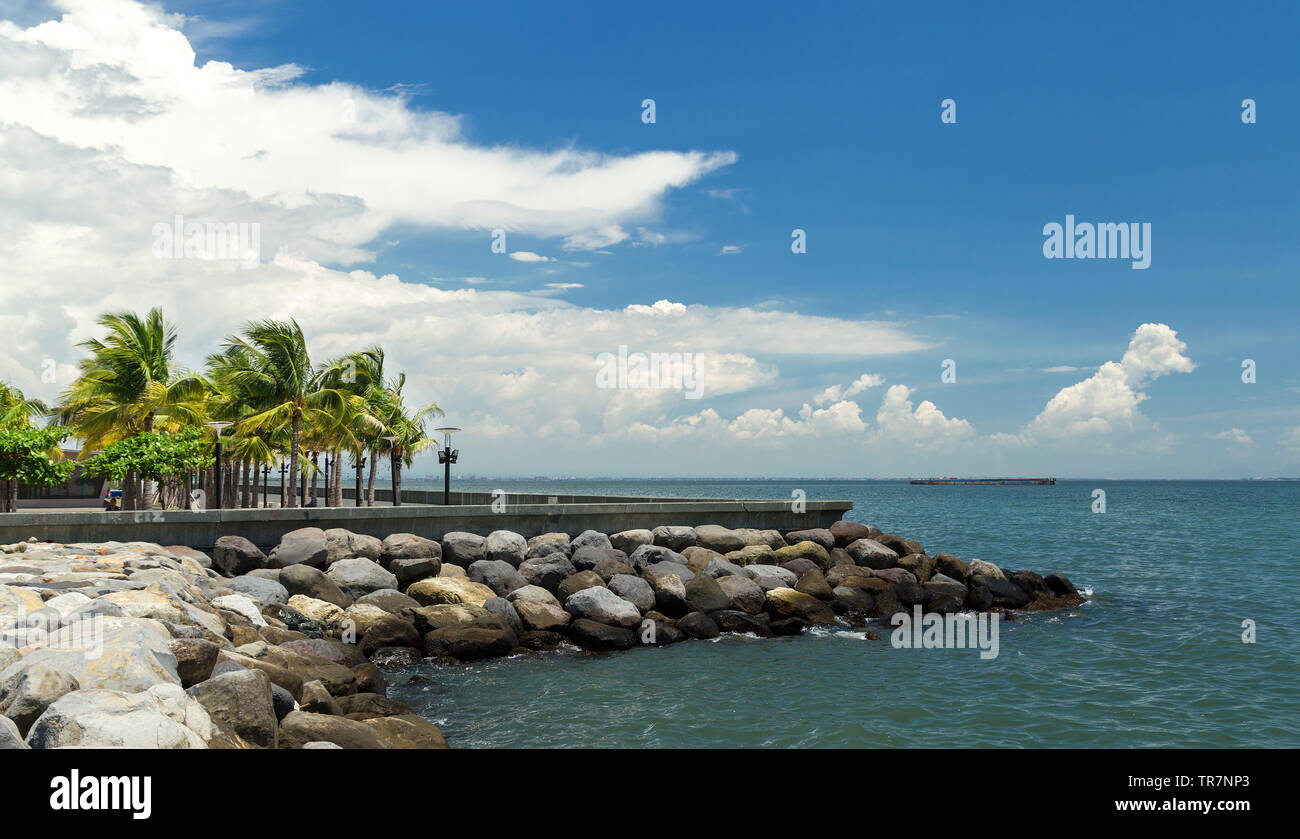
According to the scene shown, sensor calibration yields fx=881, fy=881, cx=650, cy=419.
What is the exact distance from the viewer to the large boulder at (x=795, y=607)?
20.1 metres

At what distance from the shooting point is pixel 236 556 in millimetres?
19188

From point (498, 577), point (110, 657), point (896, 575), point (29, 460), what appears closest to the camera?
point (110, 657)

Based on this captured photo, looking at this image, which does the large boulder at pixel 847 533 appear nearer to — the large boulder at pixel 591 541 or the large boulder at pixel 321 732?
the large boulder at pixel 591 541

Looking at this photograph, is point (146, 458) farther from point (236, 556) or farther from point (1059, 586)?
point (1059, 586)

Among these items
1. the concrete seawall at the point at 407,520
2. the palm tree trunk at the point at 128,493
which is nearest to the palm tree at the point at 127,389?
the palm tree trunk at the point at 128,493

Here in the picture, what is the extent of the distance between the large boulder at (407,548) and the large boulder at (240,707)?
1147 centimetres

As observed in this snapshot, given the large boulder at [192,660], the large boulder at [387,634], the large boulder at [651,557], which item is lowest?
the large boulder at [387,634]

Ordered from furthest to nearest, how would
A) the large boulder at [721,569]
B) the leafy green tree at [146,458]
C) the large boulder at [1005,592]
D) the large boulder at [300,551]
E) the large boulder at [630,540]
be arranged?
the leafy green tree at [146,458]
the large boulder at [630,540]
the large boulder at [1005,592]
the large boulder at [721,569]
the large boulder at [300,551]

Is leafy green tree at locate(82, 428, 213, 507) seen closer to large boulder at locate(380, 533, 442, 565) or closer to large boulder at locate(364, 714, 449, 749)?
large boulder at locate(380, 533, 442, 565)

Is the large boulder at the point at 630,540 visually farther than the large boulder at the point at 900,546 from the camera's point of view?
No

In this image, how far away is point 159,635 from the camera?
32.8ft

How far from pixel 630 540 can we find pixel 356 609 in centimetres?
839

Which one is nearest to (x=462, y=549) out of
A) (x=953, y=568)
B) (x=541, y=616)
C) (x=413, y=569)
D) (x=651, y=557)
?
(x=413, y=569)
